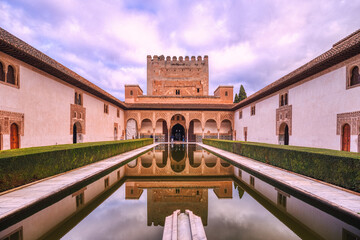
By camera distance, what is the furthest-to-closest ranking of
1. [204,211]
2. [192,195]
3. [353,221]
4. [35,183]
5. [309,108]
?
[309,108] < [35,183] < [192,195] < [204,211] < [353,221]

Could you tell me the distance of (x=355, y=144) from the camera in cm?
724

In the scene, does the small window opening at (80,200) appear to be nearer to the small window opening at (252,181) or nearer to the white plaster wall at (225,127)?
the small window opening at (252,181)

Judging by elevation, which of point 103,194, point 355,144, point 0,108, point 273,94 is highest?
point 273,94

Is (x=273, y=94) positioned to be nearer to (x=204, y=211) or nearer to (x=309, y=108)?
(x=309, y=108)

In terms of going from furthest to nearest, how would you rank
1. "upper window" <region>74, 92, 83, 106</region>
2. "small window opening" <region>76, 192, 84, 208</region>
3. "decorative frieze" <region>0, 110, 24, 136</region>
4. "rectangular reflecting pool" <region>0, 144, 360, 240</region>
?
"upper window" <region>74, 92, 83, 106</region> → "decorative frieze" <region>0, 110, 24, 136</region> → "small window opening" <region>76, 192, 84, 208</region> → "rectangular reflecting pool" <region>0, 144, 360, 240</region>

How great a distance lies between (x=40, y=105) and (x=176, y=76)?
24.5m

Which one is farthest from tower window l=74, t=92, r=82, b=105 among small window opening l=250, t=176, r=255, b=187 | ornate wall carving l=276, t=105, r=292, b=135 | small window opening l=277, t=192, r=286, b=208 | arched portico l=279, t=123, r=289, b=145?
arched portico l=279, t=123, r=289, b=145

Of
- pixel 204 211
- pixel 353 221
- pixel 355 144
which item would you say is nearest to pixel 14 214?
pixel 204 211

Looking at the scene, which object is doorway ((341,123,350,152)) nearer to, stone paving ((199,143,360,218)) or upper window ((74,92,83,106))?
stone paving ((199,143,360,218))

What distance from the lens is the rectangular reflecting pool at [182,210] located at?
105 inches

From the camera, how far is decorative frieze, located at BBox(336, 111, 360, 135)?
717 cm

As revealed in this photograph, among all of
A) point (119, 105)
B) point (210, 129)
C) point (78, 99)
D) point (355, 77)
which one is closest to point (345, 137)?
point (355, 77)

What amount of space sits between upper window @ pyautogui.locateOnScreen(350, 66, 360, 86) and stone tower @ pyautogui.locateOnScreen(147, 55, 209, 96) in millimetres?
23961

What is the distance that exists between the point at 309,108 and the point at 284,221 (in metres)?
8.95
